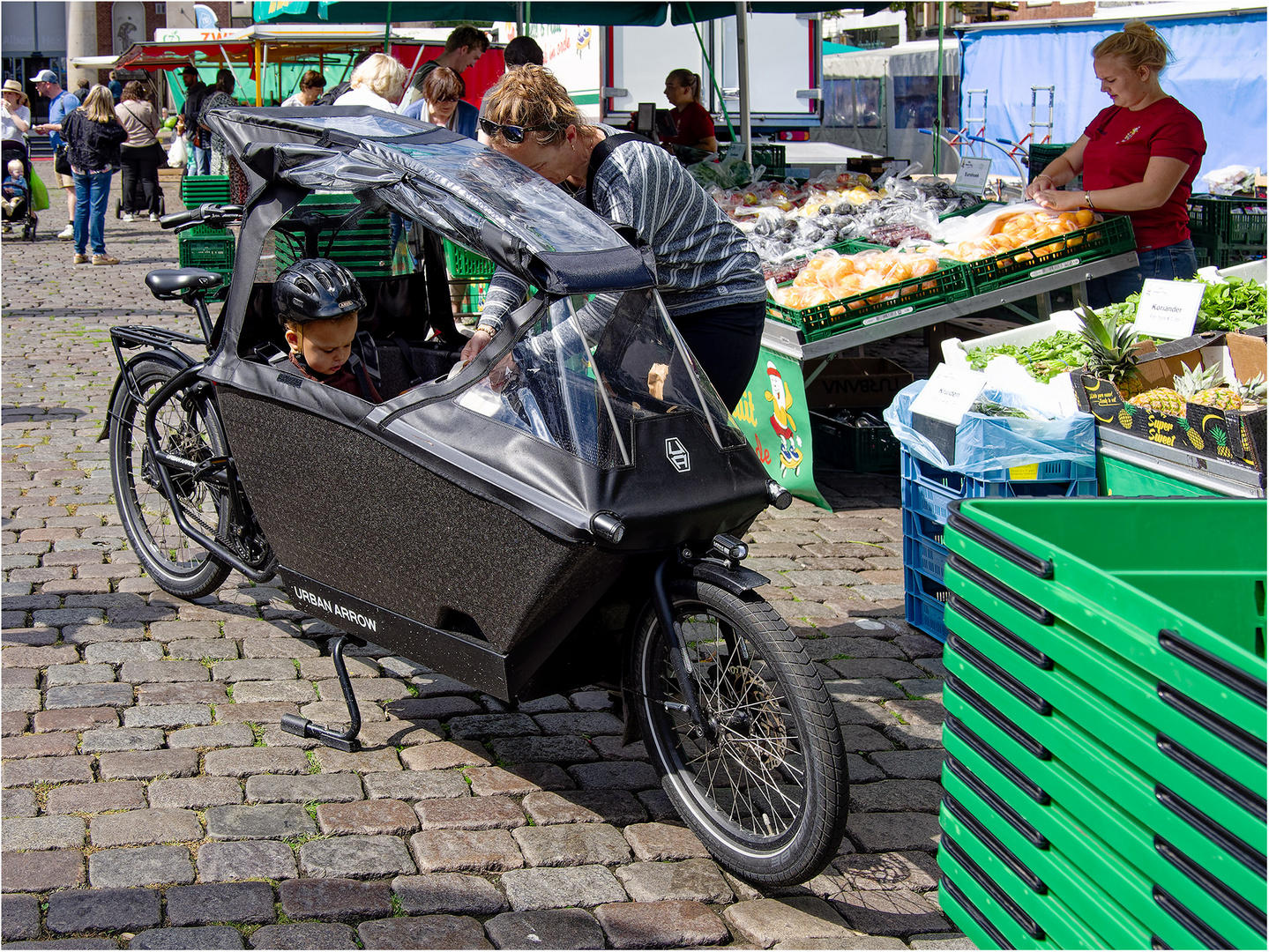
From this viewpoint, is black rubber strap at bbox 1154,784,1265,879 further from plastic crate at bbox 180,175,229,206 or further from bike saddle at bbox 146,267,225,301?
plastic crate at bbox 180,175,229,206

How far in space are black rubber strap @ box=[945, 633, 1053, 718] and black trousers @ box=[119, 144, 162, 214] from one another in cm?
1691

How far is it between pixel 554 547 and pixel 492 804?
3.00ft

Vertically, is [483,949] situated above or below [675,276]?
below

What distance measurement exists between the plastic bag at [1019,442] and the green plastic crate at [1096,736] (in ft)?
6.68

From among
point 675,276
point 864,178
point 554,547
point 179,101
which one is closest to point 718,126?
point 864,178

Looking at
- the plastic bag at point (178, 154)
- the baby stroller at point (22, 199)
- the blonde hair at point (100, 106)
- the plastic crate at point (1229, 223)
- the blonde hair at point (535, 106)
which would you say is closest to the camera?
the blonde hair at point (535, 106)

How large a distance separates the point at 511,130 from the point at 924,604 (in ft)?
7.76

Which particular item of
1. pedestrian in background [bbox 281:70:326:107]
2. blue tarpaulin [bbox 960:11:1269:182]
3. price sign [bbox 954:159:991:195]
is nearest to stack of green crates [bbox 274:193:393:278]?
price sign [bbox 954:159:991:195]

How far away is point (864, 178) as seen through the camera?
9531 mm

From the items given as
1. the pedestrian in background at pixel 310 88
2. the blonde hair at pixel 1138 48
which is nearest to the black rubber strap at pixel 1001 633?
the blonde hair at pixel 1138 48

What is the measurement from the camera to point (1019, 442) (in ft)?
14.3

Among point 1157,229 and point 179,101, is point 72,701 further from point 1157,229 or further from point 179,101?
point 179,101

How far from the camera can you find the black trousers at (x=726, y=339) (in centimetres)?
388

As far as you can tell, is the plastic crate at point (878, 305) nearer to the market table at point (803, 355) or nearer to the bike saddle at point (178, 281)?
the market table at point (803, 355)
